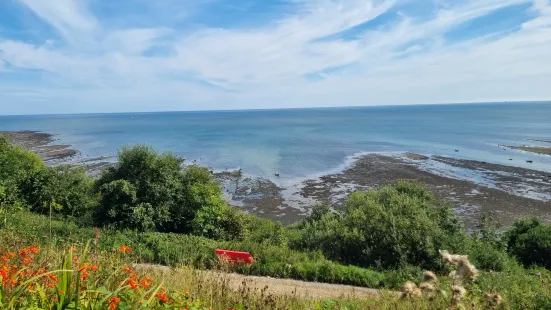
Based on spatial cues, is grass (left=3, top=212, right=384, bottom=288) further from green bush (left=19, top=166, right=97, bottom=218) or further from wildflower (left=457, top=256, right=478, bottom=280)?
wildflower (left=457, top=256, right=478, bottom=280)

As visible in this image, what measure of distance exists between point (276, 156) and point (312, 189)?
21395mm

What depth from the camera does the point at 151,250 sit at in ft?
37.7

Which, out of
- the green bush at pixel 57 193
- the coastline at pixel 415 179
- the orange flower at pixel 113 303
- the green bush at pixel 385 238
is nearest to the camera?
the orange flower at pixel 113 303

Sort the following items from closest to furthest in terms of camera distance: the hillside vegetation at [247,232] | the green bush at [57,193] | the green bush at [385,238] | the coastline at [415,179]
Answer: the hillside vegetation at [247,232] → the green bush at [385,238] → the green bush at [57,193] → the coastline at [415,179]

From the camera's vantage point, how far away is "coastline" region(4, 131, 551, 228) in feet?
102

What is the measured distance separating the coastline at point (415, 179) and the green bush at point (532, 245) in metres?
10.2

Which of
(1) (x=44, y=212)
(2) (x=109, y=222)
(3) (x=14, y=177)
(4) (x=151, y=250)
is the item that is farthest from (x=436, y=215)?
(3) (x=14, y=177)

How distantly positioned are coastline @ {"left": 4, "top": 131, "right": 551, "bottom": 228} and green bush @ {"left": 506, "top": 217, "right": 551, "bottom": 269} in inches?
403

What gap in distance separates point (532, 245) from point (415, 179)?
22856 millimetres

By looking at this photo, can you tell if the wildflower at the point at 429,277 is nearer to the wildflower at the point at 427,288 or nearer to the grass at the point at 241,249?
the wildflower at the point at 427,288

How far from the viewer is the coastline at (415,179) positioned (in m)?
31.2

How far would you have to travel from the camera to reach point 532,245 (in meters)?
16.1

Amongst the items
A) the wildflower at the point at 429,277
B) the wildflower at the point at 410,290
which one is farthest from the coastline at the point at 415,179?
the wildflower at the point at 429,277

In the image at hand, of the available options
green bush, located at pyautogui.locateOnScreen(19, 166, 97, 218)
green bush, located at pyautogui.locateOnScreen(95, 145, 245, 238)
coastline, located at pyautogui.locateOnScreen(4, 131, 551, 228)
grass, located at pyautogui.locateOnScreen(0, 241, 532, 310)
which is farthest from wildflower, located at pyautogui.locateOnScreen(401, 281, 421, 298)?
coastline, located at pyautogui.locateOnScreen(4, 131, 551, 228)
